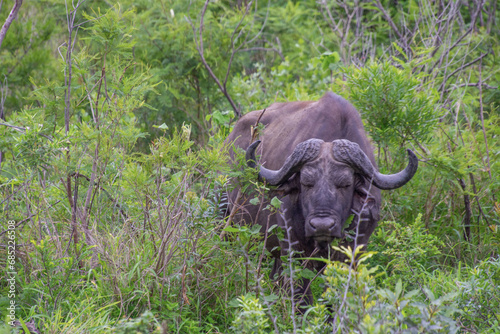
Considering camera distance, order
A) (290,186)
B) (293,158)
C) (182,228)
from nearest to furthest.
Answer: (182,228), (293,158), (290,186)

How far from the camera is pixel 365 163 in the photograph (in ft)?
15.5

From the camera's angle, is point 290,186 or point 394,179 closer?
point 394,179

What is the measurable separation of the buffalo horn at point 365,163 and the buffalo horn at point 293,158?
20cm

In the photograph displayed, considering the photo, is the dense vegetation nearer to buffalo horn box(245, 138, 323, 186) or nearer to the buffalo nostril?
buffalo horn box(245, 138, 323, 186)

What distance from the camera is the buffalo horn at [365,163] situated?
15.4ft

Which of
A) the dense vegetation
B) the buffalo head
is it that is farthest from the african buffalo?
the dense vegetation

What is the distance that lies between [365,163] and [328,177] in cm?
37

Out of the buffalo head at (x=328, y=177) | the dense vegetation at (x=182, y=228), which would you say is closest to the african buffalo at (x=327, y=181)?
the buffalo head at (x=328, y=177)

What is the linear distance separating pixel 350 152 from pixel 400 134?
5.17ft

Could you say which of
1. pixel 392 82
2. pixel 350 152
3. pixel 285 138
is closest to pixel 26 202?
pixel 285 138

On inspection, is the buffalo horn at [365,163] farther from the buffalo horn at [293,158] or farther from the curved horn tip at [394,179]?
the buffalo horn at [293,158]

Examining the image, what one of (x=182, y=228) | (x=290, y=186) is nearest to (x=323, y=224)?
(x=290, y=186)

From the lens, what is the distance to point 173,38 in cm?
885

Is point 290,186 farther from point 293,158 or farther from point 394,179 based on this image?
point 394,179
